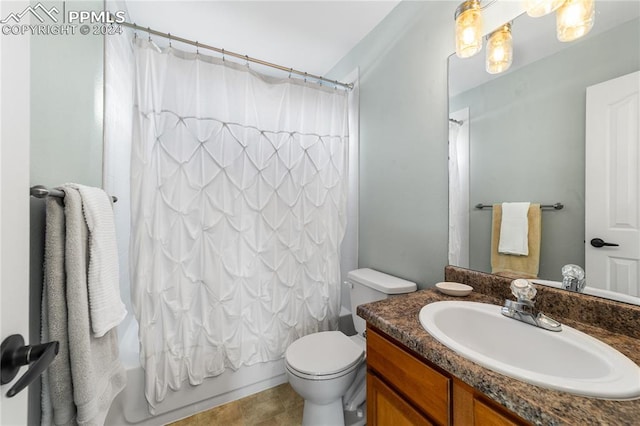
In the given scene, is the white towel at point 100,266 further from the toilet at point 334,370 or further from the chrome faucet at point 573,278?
the chrome faucet at point 573,278

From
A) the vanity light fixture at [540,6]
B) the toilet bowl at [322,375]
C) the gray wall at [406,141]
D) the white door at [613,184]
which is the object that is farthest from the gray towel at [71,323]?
the vanity light fixture at [540,6]

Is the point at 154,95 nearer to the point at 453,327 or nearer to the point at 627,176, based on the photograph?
the point at 453,327

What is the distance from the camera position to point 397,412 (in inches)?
33.5

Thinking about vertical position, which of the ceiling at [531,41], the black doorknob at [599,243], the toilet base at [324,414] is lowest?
the toilet base at [324,414]

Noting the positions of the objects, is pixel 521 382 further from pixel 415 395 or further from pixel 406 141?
pixel 406 141

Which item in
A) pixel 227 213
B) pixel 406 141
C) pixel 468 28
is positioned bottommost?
pixel 227 213

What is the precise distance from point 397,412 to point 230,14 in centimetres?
229

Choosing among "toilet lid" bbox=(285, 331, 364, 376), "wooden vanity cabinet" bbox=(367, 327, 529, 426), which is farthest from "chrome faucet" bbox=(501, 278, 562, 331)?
"toilet lid" bbox=(285, 331, 364, 376)

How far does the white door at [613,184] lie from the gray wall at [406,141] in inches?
21.4

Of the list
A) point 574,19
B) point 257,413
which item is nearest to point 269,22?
point 574,19

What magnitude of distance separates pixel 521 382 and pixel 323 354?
3.31ft

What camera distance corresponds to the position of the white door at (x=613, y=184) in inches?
30.3

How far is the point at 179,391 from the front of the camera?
147cm

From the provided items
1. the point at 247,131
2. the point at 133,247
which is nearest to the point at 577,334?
the point at 247,131
